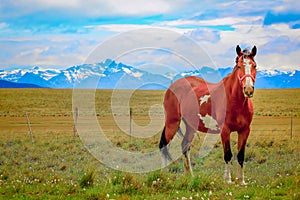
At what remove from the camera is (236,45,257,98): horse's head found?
7304 mm

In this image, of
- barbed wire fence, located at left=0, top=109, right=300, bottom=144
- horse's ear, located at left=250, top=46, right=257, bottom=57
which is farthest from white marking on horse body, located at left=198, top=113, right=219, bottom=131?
barbed wire fence, located at left=0, top=109, right=300, bottom=144

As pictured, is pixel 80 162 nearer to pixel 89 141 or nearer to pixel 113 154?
pixel 113 154

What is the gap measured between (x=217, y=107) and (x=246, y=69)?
50.6 inches

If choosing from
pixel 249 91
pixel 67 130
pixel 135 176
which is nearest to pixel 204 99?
pixel 249 91

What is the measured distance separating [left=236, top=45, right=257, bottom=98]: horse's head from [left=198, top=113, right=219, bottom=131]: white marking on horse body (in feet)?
4.35

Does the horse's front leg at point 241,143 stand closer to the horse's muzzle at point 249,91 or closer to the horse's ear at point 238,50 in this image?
the horse's muzzle at point 249,91

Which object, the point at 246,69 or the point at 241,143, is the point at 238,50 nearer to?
the point at 246,69

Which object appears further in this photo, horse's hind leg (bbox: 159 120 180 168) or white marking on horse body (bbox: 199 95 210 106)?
horse's hind leg (bbox: 159 120 180 168)

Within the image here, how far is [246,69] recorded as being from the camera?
7539mm

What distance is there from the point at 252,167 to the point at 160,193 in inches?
195

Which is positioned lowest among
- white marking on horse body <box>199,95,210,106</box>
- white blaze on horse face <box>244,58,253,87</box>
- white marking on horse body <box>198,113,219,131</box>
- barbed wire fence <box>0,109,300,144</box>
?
barbed wire fence <box>0,109,300,144</box>

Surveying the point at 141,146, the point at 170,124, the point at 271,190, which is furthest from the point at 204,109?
the point at 141,146

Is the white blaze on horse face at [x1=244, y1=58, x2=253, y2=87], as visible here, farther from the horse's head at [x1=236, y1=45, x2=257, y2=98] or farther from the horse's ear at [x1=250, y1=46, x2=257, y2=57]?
the horse's ear at [x1=250, y1=46, x2=257, y2=57]

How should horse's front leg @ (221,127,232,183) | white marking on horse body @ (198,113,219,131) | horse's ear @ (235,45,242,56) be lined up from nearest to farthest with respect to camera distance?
horse's ear @ (235,45,242,56) → horse's front leg @ (221,127,232,183) → white marking on horse body @ (198,113,219,131)
